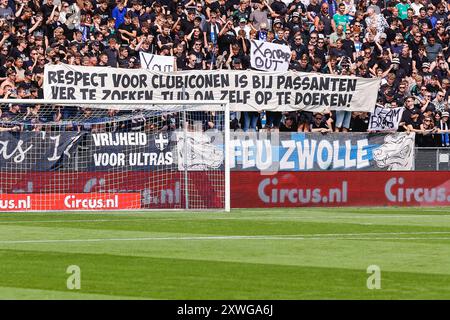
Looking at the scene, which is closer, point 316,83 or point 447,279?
point 447,279

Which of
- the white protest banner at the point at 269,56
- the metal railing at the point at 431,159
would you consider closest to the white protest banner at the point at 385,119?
the metal railing at the point at 431,159

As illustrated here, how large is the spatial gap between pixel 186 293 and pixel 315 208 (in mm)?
19036

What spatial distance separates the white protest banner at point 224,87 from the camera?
31031mm

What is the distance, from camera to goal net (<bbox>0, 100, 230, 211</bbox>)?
30.4 m

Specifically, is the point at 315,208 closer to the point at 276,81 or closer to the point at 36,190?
the point at 276,81

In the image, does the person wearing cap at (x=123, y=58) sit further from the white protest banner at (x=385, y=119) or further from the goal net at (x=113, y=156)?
the white protest banner at (x=385, y=119)

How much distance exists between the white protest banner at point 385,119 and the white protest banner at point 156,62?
6115 mm

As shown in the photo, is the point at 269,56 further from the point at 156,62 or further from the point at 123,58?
the point at 123,58

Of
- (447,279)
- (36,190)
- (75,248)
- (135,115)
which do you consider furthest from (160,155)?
(447,279)

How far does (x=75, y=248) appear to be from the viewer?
1862 centimetres

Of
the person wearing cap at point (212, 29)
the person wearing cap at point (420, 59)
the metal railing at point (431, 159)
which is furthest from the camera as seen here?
the person wearing cap at point (420, 59)

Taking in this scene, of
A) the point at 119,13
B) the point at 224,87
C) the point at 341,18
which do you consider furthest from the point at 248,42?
the point at 341,18

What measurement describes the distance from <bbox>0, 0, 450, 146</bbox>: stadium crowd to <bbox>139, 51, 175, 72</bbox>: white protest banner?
22cm

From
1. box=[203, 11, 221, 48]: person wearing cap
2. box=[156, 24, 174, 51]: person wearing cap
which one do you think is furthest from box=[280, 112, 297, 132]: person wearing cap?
box=[156, 24, 174, 51]: person wearing cap
